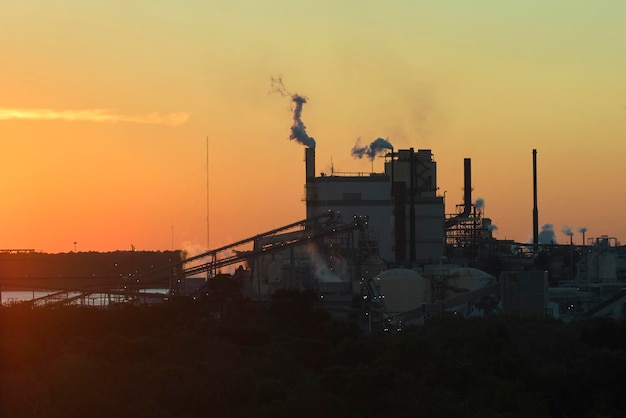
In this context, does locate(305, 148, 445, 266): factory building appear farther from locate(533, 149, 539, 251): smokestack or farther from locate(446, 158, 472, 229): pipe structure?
locate(533, 149, 539, 251): smokestack

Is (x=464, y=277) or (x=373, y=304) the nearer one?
(x=373, y=304)

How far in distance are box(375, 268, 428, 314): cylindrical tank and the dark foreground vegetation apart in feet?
26.1

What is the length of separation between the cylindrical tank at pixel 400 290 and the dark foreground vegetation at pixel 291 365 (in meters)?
7.95

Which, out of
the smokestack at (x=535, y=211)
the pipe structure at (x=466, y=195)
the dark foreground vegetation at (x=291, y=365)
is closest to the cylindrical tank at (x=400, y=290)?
the dark foreground vegetation at (x=291, y=365)

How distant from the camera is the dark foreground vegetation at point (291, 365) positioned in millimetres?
36156

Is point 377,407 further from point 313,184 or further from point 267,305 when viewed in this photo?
point 313,184

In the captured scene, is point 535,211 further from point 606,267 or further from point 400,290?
point 400,290

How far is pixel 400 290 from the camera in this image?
245ft

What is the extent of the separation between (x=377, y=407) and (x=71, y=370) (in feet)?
29.3

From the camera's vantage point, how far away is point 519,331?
197 ft

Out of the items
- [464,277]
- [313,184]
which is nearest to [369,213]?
[313,184]

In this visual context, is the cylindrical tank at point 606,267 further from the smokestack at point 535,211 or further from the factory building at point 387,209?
the smokestack at point 535,211

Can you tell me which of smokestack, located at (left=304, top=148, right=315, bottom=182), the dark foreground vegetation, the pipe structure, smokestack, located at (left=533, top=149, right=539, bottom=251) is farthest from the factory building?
the dark foreground vegetation

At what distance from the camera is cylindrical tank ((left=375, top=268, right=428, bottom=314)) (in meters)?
74.8
